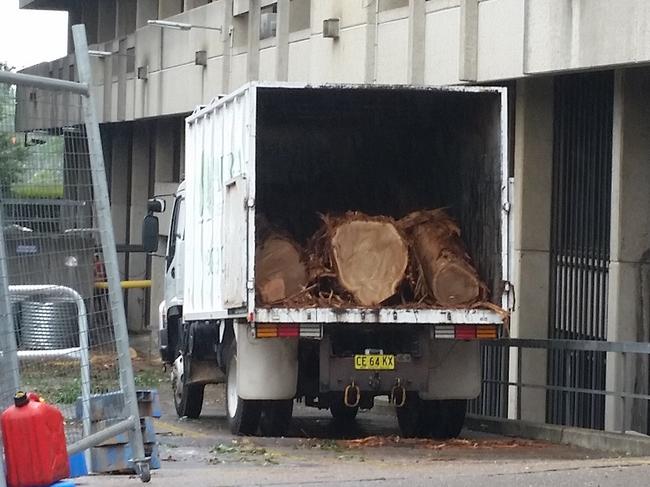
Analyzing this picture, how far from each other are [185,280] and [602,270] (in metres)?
4.68

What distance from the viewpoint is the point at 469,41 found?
18.0m

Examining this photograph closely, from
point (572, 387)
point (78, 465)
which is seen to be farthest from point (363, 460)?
point (572, 387)

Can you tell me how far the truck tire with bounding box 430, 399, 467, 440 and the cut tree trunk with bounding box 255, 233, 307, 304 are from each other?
183cm

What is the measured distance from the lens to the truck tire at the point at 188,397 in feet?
55.4

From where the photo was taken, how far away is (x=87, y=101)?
834cm

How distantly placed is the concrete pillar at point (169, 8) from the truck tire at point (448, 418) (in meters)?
20.1

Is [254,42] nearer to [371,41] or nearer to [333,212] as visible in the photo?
[371,41]

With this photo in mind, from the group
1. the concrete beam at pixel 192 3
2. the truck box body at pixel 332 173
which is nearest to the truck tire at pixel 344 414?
the truck box body at pixel 332 173

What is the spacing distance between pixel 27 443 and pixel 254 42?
1868 cm

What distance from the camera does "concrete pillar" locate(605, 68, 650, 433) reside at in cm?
1593

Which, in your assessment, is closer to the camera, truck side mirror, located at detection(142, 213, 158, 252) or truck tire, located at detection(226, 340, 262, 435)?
truck tire, located at detection(226, 340, 262, 435)

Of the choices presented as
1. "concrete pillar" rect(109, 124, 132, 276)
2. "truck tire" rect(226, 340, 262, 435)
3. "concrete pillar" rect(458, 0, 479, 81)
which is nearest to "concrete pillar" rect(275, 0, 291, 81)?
"concrete pillar" rect(458, 0, 479, 81)

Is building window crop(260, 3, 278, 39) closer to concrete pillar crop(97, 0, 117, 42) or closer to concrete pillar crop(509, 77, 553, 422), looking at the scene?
concrete pillar crop(509, 77, 553, 422)

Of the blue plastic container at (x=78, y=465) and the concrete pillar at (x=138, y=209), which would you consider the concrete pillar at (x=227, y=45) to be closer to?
the concrete pillar at (x=138, y=209)
